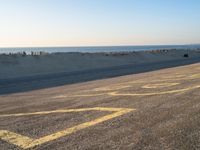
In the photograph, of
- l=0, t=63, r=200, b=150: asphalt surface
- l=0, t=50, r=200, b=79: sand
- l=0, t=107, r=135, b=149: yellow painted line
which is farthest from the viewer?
l=0, t=50, r=200, b=79: sand

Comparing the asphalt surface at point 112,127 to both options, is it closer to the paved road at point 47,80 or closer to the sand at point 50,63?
the paved road at point 47,80

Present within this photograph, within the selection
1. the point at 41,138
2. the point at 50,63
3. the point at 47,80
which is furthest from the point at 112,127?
the point at 50,63

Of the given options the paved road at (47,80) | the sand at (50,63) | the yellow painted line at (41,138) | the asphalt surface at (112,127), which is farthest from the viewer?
the sand at (50,63)

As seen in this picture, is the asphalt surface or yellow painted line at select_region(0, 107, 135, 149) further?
yellow painted line at select_region(0, 107, 135, 149)

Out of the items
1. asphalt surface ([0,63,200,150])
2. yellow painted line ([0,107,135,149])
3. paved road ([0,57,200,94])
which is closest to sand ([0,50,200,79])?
paved road ([0,57,200,94])

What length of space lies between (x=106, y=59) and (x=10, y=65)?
17362 mm

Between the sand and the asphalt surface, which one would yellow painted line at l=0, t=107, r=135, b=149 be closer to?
the asphalt surface

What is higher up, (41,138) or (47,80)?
(41,138)

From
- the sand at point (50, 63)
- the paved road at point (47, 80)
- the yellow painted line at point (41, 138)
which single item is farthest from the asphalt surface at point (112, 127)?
the sand at point (50, 63)

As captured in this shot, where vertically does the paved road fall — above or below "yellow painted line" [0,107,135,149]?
below

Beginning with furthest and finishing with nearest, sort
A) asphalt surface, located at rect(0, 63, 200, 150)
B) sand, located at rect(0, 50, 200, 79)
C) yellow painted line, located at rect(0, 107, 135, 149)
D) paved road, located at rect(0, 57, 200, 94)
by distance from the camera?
sand, located at rect(0, 50, 200, 79) < paved road, located at rect(0, 57, 200, 94) < yellow painted line, located at rect(0, 107, 135, 149) < asphalt surface, located at rect(0, 63, 200, 150)

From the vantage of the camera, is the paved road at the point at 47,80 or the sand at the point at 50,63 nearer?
the paved road at the point at 47,80

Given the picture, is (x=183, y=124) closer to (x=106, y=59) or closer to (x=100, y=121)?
(x=100, y=121)

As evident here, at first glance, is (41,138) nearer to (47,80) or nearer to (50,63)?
(47,80)
